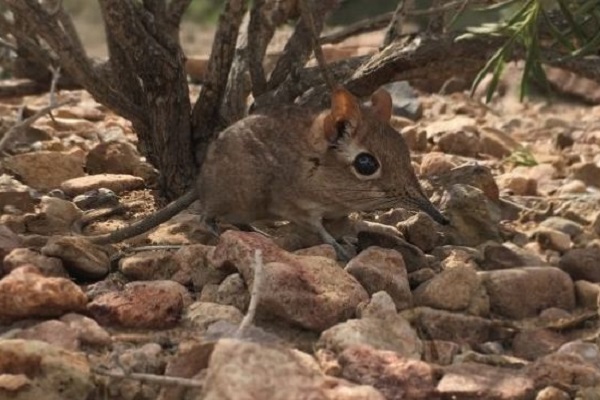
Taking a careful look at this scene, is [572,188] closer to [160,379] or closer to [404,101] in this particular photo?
[404,101]

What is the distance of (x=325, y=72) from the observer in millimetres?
4773

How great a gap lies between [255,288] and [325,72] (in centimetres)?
174

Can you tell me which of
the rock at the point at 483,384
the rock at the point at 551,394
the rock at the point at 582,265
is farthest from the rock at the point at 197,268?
the rock at the point at 582,265

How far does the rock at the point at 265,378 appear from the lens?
112 inches

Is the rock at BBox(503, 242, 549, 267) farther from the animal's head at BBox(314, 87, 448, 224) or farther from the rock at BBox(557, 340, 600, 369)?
the rock at BBox(557, 340, 600, 369)

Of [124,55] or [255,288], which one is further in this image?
[124,55]

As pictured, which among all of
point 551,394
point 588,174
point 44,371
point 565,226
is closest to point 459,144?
point 588,174

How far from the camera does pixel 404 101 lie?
26.4ft

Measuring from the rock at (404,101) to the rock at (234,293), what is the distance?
14.2 ft

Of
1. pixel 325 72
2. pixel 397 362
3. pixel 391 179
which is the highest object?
pixel 325 72

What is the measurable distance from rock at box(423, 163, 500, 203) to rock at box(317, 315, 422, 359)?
6.00 ft

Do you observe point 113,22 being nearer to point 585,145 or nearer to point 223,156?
point 223,156

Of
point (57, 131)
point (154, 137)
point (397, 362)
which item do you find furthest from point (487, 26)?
point (57, 131)

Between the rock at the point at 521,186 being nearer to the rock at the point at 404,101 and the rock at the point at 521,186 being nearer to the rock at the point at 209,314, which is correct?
the rock at the point at 404,101
